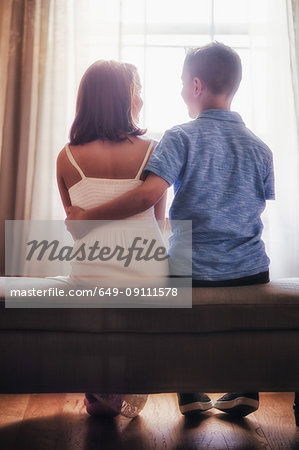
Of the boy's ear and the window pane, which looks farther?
the window pane

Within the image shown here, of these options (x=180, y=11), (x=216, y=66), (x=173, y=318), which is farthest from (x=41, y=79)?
(x=173, y=318)

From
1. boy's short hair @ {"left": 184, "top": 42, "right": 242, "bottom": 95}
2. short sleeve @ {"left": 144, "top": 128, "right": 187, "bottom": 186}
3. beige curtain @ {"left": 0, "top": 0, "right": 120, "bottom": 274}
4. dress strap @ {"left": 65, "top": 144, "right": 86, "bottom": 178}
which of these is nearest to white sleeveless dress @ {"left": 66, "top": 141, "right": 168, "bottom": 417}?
dress strap @ {"left": 65, "top": 144, "right": 86, "bottom": 178}

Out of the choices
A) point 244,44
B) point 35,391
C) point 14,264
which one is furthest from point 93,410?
point 244,44

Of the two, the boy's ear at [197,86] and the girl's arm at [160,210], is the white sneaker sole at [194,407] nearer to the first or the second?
the girl's arm at [160,210]

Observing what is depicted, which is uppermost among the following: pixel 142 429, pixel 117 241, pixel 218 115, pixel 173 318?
pixel 218 115

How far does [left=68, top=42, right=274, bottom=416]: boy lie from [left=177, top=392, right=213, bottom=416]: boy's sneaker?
0.42 m

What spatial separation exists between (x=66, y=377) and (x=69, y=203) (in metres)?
0.55

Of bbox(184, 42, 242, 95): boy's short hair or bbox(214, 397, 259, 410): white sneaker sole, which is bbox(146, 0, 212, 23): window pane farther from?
bbox(214, 397, 259, 410): white sneaker sole

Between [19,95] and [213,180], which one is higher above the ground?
[19,95]

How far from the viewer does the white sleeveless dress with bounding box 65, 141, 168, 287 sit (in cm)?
155

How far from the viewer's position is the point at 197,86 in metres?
1.58

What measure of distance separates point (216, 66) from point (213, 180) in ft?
1.08

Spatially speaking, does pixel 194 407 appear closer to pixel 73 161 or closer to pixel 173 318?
pixel 173 318

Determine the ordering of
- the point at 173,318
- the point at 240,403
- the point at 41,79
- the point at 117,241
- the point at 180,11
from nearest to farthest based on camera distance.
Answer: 1. the point at 173,318
2. the point at 117,241
3. the point at 240,403
4. the point at 41,79
5. the point at 180,11
